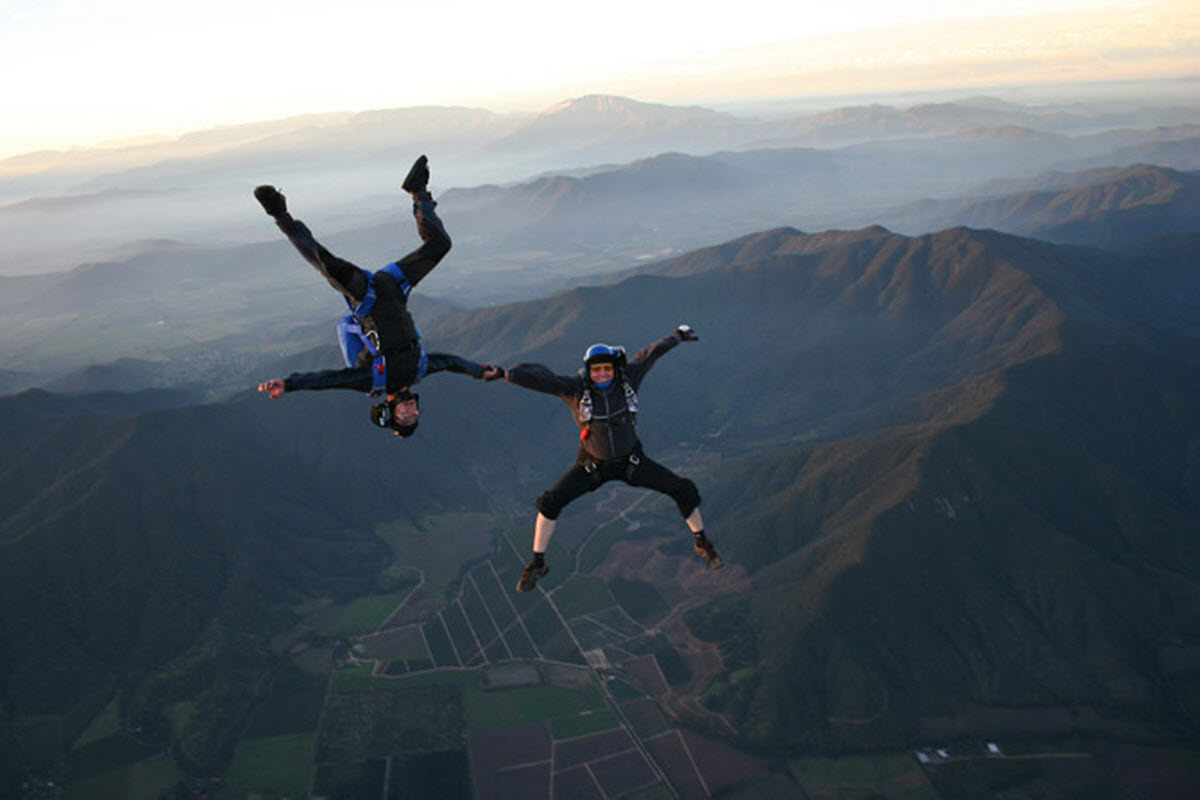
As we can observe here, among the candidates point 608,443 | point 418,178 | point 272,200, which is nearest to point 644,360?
point 608,443

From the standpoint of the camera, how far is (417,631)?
392 ft

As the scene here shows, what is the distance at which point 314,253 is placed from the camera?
15.0 metres

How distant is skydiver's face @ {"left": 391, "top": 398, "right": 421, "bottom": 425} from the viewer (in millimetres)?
16145

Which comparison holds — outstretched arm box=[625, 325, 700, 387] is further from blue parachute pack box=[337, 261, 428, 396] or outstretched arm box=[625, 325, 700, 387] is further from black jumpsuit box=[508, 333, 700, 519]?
blue parachute pack box=[337, 261, 428, 396]

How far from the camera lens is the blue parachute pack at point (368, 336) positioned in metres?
16.0

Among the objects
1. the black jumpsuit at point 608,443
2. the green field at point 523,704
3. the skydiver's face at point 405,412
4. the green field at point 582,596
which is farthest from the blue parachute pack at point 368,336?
the green field at point 582,596

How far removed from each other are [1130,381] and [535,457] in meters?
126

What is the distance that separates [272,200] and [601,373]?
718cm

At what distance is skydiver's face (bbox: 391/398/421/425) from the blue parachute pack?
612 millimetres

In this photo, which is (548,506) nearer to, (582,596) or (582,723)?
(582,723)

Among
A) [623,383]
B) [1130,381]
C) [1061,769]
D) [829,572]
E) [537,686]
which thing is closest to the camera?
[623,383]

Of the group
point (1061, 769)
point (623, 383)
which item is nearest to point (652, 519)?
point (1061, 769)

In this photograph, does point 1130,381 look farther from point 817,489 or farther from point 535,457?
point 535,457

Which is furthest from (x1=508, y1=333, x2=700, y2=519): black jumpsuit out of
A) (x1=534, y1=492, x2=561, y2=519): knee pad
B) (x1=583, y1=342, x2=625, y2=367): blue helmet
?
(x1=583, y1=342, x2=625, y2=367): blue helmet
